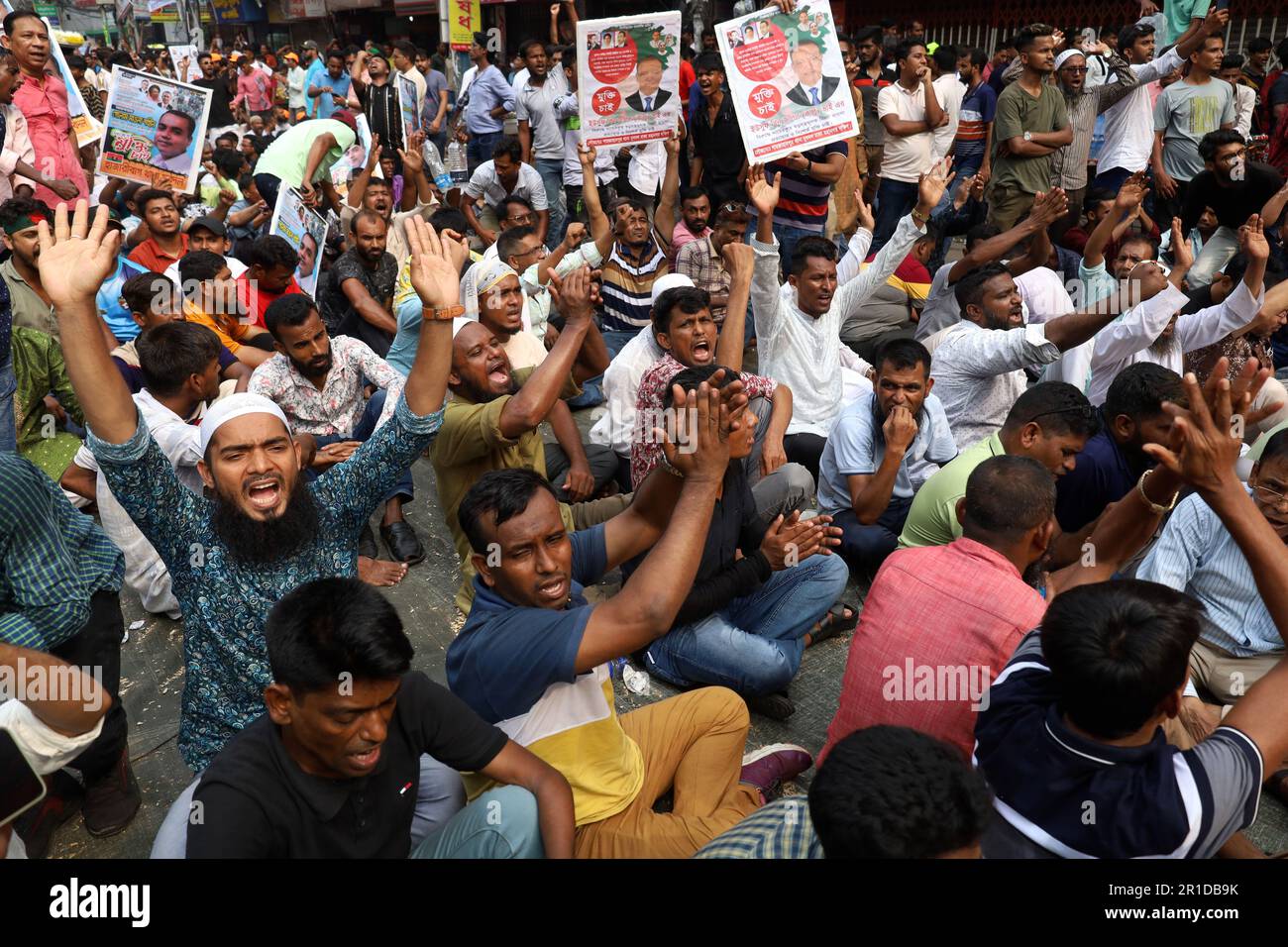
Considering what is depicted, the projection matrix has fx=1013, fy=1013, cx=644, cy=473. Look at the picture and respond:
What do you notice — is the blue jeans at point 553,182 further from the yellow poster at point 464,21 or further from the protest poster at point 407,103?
the yellow poster at point 464,21

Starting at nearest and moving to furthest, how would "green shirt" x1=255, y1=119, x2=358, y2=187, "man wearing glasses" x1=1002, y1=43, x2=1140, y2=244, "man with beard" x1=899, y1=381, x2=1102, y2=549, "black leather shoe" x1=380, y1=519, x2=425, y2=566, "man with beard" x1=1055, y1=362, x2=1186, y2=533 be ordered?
"man with beard" x1=899, y1=381, x2=1102, y2=549
"man with beard" x1=1055, y1=362, x2=1186, y2=533
"black leather shoe" x1=380, y1=519, x2=425, y2=566
"man wearing glasses" x1=1002, y1=43, x2=1140, y2=244
"green shirt" x1=255, y1=119, x2=358, y2=187

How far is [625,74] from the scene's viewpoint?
687 centimetres

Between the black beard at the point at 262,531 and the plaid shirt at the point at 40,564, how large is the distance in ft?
1.56

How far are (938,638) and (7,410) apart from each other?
4.19m

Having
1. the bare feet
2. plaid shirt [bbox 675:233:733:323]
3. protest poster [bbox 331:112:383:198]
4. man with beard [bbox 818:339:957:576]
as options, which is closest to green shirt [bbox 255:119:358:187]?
protest poster [bbox 331:112:383:198]

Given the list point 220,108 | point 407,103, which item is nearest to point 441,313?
point 407,103

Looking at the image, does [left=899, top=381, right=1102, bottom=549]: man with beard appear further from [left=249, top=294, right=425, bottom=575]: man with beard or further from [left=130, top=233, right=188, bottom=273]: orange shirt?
[left=130, top=233, right=188, bottom=273]: orange shirt

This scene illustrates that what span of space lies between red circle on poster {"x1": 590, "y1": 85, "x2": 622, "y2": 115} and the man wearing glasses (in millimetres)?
3165

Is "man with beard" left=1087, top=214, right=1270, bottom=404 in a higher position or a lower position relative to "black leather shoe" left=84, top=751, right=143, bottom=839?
higher

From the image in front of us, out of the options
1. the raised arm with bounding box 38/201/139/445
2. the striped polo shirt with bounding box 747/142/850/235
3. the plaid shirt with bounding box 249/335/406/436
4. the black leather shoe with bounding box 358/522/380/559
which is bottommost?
the black leather shoe with bounding box 358/522/380/559

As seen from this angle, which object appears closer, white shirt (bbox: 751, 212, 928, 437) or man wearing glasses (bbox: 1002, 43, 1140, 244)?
white shirt (bbox: 751, 212, 928, 437)

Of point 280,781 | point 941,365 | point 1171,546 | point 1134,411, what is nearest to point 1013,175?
point 941,365

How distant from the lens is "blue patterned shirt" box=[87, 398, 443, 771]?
262 centimetres

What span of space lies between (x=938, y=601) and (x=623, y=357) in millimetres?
2525
